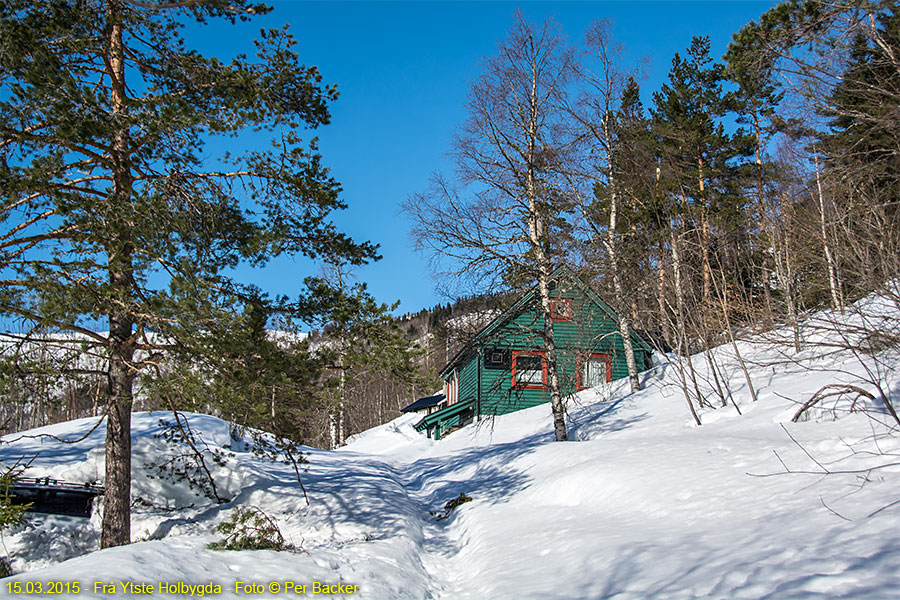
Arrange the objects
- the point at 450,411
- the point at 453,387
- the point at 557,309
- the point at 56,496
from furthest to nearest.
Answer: the point at 453,387
the point at 450,411
the point at 557,309
the point at 56,496

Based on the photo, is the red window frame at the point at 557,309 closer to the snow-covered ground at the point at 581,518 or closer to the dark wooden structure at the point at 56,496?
the snow-covered ground at the point at 581,518

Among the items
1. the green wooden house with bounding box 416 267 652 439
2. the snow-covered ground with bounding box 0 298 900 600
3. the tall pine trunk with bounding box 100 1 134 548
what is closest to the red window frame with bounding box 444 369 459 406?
the green wooden house with bounding box 416 267 652 439

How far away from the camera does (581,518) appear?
6922mm

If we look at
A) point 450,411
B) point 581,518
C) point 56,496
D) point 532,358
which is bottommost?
point 581,518

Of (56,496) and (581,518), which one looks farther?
(56,496)

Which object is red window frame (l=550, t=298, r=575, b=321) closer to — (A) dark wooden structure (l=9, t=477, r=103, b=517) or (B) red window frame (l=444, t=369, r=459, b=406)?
(A) dark wooden structure (l=9, t=477, r=103, b=517)

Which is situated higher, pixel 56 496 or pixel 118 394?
pixel 118 394

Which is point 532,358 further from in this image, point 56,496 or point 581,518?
point 56,496

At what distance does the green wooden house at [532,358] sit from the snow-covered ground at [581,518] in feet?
8.73

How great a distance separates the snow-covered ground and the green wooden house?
2662mm

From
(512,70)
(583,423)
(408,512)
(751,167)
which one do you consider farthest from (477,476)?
(751,167)

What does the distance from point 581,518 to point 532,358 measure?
886 cm

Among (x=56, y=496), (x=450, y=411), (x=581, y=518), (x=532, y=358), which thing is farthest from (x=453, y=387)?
(x=581, y=518)

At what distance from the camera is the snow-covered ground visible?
4.13 m
